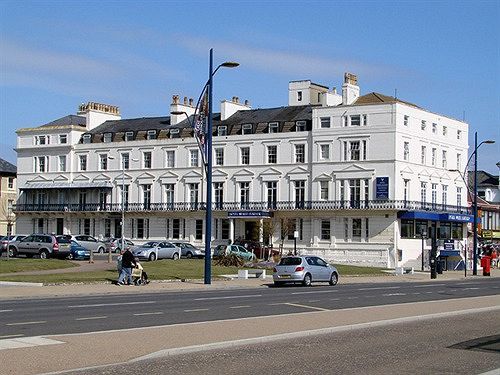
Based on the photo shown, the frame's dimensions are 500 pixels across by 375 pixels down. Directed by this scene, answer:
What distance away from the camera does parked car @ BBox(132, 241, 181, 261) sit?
208 ft

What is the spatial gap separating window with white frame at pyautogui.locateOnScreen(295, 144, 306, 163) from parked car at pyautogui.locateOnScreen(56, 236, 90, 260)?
25801 mm

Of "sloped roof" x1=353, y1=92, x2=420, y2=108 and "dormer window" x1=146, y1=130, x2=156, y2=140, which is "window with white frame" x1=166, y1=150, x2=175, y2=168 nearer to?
"dormer window" x1=146, y1=130, x2=156, y2=140

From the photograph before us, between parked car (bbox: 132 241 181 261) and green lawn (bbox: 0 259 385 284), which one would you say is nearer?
green lawn (bbox: 0 259 385 284)

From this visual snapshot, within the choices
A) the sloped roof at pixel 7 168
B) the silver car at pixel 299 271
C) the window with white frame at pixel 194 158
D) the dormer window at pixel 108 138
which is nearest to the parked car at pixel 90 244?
the window with white frame at pixel 194 158

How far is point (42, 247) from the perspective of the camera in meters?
59.3

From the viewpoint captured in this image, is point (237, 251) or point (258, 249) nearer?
point (237, 251)

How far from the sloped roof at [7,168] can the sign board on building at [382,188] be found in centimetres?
4796

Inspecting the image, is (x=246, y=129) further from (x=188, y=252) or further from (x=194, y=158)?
(x=188, y=252)

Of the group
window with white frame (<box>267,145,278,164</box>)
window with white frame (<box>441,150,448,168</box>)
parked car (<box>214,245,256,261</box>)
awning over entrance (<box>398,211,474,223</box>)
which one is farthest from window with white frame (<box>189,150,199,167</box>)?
window with white frame (<box>441,150,448,168</box>)

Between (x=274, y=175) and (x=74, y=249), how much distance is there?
85.1 ft

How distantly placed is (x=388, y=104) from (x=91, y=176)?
31864 millimetres

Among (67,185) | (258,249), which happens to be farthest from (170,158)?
(258,249)

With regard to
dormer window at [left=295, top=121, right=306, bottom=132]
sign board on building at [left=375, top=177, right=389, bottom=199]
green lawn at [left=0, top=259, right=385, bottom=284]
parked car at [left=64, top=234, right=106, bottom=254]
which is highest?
dormer window at [left=295, top=121, right=306, bottom=132]

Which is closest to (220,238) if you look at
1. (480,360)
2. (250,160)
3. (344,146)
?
(250,160)
